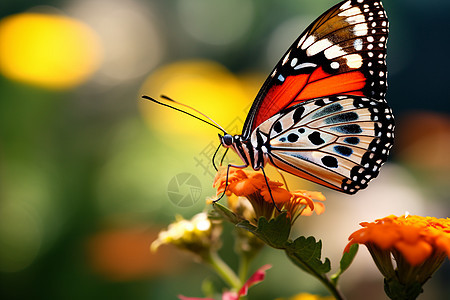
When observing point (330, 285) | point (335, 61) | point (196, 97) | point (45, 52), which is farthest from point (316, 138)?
point (45, 52)

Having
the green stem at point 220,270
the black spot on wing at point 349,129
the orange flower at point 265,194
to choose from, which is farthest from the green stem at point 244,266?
the black spot on wing at point 349,129

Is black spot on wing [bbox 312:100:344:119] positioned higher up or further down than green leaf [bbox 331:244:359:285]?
higher up

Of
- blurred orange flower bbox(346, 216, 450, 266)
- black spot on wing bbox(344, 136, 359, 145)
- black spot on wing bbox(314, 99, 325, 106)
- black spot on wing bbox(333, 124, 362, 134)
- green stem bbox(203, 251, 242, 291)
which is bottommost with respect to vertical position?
green stem bbox(203, 251, 242, 291)

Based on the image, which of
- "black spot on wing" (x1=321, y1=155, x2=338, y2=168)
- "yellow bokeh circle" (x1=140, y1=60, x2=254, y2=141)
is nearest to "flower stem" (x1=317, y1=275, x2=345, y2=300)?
"black spot on wing" (x1=321, y1=155, x2=338, y2=168)

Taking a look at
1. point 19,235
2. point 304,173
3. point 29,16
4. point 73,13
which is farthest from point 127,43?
point 304,173

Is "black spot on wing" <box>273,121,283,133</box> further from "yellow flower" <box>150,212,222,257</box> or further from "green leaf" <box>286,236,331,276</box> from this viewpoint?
"green leaf" <box>286,236,331,276</box>

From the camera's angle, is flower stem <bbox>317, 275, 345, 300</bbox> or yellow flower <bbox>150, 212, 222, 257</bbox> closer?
flower stem <bbox>317, 275, 345, 300</bbox>
